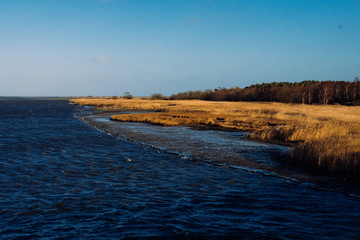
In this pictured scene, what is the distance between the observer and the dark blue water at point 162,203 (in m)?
8.61

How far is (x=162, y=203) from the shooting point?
10.9m

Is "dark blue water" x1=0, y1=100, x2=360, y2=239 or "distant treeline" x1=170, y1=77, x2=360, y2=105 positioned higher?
"distant treeline" x1=170, y1=77, x2=360, y2=105

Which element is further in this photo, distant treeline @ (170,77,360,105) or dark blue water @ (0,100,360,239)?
distant treeline @ (170,77,360,105)

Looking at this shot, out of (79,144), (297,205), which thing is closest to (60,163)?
(79,144)

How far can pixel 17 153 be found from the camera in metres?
20.2

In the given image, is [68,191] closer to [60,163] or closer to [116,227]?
[116,227]

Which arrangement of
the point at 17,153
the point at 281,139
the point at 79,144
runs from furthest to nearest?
the point at 281,139
the point at 79,144
the point at 17,153

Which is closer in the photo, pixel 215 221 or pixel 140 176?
pixel 215 221

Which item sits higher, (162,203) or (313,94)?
(313,94)

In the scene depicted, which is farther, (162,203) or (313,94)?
(313,94)

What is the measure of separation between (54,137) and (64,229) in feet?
71.5

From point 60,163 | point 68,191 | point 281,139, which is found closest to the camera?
point 68,191

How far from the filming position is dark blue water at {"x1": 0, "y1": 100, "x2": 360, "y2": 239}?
8609 millimetres

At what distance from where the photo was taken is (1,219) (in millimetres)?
9211
